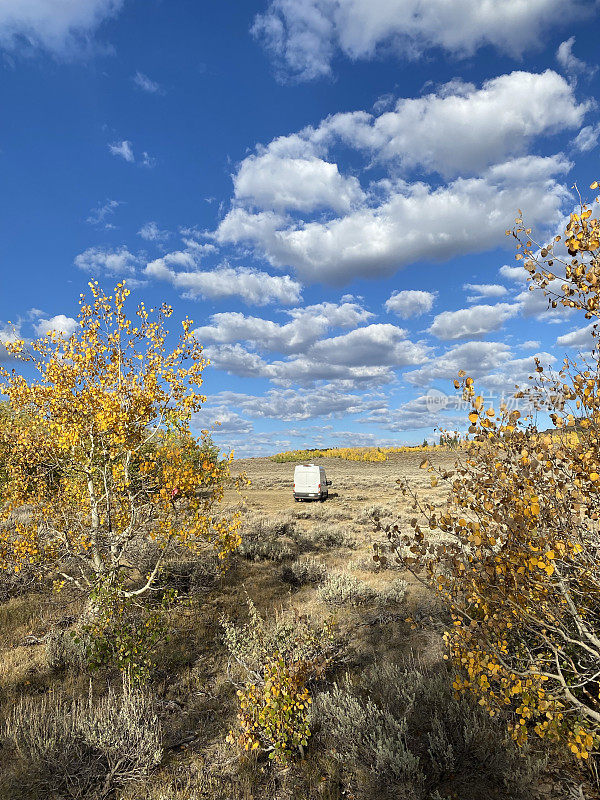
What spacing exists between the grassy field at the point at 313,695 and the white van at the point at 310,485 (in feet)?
57.7

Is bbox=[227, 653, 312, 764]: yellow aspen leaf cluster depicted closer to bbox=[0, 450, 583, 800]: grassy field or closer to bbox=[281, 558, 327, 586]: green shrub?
bbox=[0, 450, 583, 800]: grassy field

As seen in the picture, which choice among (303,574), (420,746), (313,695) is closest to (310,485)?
(303,574)

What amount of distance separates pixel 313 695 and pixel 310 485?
2456 cm

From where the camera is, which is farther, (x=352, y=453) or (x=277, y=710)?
(x=352, y=453)

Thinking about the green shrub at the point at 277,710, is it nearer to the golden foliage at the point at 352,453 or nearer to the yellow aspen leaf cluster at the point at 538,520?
the yellow aspen leaf cluster at the point at 538,520

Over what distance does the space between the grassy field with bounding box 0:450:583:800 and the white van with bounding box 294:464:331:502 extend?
1760cm

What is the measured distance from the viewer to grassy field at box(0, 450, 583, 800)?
4.61 m

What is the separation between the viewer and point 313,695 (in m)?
6.33

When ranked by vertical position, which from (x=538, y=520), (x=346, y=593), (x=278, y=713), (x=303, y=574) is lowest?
(x=303, y=574)

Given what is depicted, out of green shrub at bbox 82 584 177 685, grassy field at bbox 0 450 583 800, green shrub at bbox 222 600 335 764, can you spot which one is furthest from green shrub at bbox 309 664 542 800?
green shrub at bbox 82 584 177 685

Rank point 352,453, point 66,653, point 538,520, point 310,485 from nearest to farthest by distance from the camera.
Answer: point 538,520
point 66,653
point 310,485
point 352,453

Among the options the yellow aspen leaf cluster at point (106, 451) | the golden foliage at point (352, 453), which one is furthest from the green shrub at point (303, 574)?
the golden foliage at point (352, 453)

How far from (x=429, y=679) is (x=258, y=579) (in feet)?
23.4

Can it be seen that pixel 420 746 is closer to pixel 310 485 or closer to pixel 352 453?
pixel 310 485
